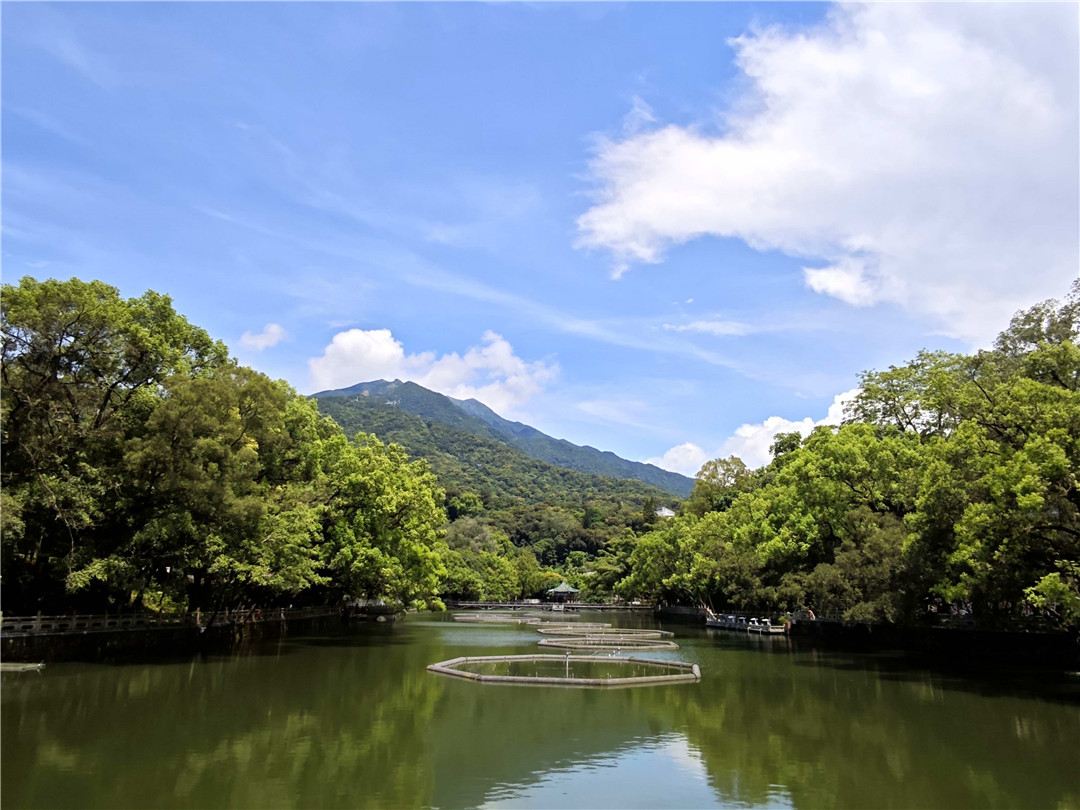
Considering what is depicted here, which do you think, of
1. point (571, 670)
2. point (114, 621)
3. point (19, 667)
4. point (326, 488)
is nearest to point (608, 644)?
point (571, 670)

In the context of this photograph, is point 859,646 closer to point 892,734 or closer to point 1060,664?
point 1060,664

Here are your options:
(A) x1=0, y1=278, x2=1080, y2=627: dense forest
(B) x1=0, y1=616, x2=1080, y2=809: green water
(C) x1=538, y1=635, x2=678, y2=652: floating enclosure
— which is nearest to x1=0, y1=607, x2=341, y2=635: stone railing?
(A) x1=0, y1=278, x2=1080, y2=627: dense forest

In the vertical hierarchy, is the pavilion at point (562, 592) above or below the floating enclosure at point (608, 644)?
below

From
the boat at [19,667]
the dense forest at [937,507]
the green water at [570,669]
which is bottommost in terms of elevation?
the green water at [570,669]

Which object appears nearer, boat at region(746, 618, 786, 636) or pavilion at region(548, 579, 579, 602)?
boat at region(746, 618, 786, 636)

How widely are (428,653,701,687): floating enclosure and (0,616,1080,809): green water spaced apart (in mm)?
855

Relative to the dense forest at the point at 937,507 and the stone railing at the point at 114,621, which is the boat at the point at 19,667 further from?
the dense forest at the point at 937,507

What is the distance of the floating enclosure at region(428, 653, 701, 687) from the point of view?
22.6m

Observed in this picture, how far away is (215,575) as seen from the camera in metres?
31.3

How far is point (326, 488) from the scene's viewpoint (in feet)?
125

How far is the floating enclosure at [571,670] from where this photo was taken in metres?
22.6

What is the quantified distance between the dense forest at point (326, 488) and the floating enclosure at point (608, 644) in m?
7.49

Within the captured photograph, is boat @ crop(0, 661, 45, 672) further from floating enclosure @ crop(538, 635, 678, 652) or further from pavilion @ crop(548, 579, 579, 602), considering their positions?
pavilion @ crop(548, 579, 579, 602)

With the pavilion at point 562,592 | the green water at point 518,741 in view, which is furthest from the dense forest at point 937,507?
the pavilion at point 562,592
